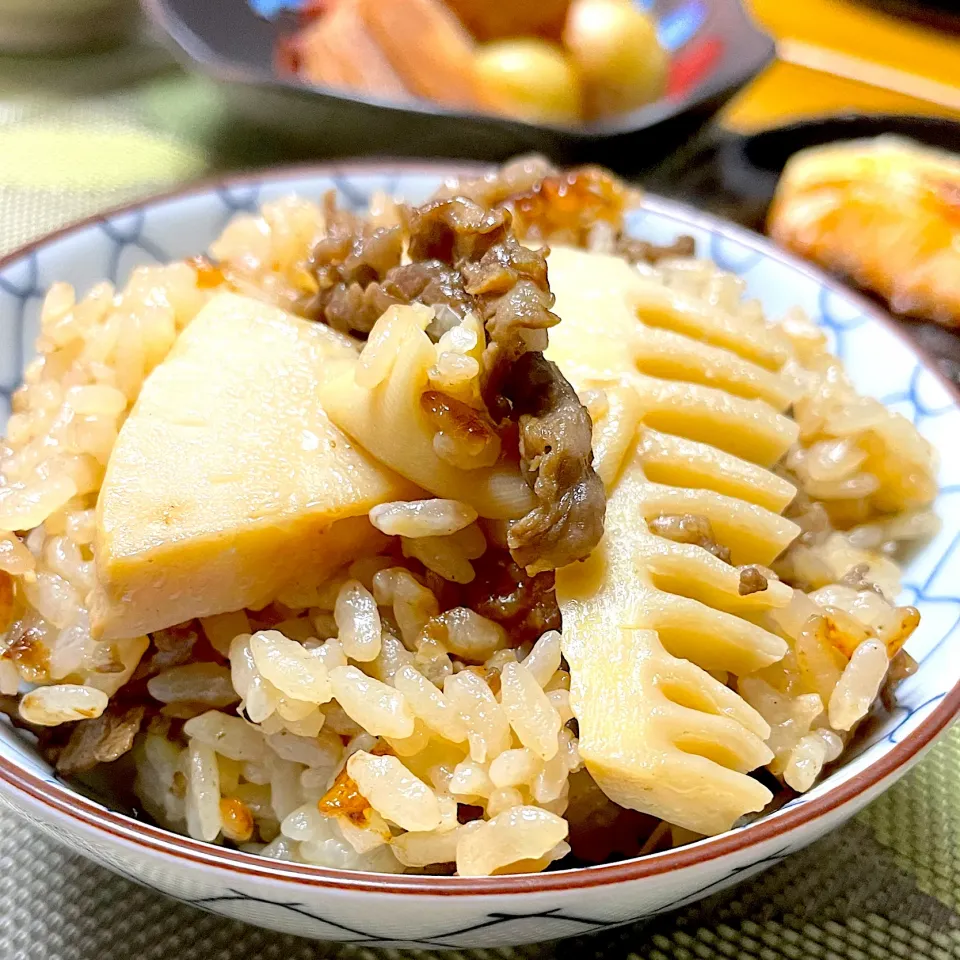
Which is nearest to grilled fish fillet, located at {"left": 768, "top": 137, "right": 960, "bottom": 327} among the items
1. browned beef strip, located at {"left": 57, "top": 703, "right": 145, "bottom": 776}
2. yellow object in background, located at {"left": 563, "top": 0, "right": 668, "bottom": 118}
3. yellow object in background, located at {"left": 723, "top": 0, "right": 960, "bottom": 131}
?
yellow object in background, located at {"left": 723, "top": 0, "right": 960, "bottom": 131}

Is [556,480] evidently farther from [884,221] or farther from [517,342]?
[884,221]

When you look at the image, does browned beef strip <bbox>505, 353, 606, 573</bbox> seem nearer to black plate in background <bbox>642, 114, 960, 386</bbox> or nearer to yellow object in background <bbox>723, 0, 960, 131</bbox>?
black plate in background <bbox>642, 114, 960, 386</bbox>

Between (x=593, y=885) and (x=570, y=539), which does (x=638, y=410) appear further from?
(x=593, y=885)

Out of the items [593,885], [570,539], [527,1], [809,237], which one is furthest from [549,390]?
[527,1]

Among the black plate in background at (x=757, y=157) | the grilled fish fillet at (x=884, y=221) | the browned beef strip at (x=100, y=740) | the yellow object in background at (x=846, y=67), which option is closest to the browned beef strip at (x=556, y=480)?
the browned beef strip at (x=100, y=740)

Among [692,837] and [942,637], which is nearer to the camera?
[692,837]

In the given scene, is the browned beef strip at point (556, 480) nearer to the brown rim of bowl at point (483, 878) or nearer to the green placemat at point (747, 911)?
the brown rim of bowl at point (483, 878)

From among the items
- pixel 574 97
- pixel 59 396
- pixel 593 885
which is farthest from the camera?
pixel 574 97
